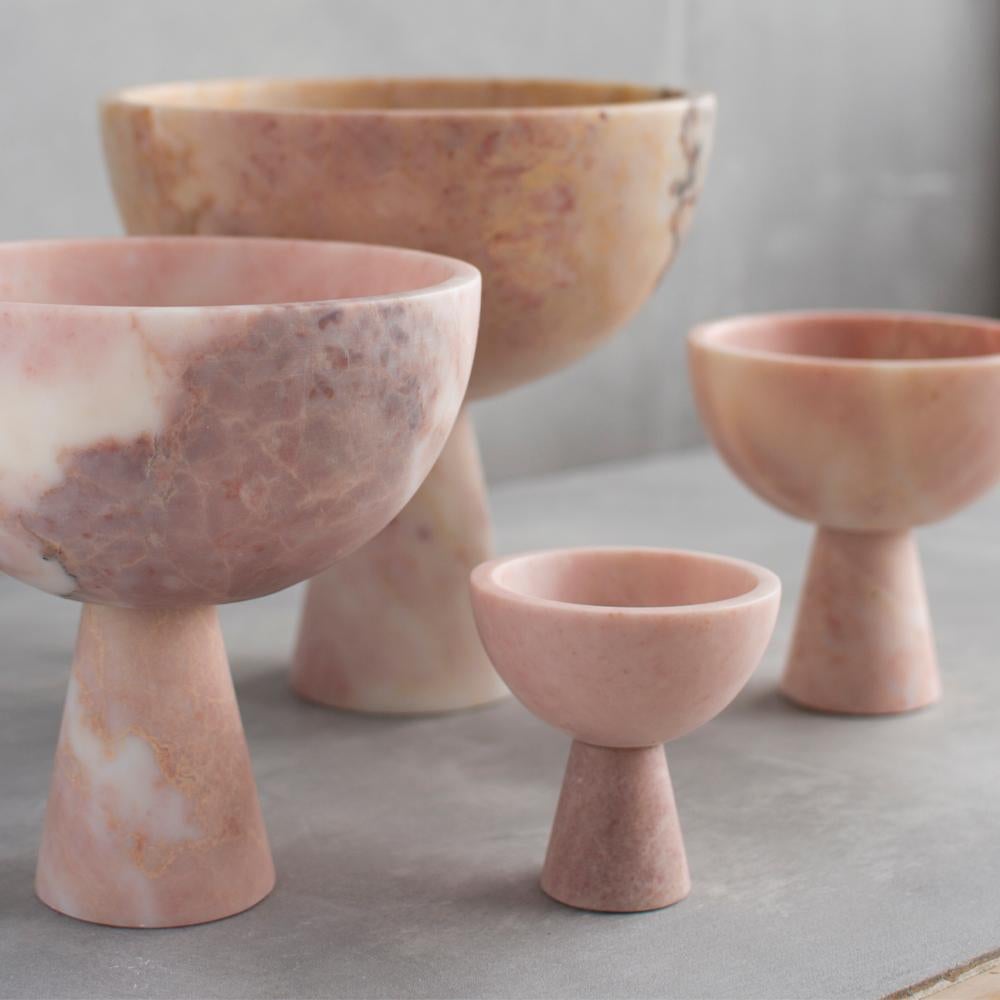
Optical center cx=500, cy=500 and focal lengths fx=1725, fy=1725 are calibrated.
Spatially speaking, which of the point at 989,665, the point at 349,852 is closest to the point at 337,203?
the point at 349,852

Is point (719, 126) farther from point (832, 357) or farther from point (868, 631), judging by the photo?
point (868, 631)

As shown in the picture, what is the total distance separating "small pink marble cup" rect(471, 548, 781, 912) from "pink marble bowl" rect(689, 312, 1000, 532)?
246mm

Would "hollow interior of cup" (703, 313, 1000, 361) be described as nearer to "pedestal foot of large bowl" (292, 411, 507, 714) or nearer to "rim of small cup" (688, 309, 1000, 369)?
"rim of small cup" (688, 309, 1000, 369)

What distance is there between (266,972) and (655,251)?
674 millimetres

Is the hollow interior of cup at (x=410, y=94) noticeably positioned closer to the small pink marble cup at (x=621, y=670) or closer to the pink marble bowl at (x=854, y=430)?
the pink marble bowl at (x=854, y=430)

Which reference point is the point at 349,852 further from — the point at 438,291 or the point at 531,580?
the point at 438,291

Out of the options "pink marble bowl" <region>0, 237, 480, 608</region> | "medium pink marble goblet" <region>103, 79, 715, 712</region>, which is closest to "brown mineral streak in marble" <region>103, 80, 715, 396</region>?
"medium pink marble goblet" <region>103, 79, 715, 712</region>

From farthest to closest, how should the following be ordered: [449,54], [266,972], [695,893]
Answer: [449,54], [695,893], [266,972]

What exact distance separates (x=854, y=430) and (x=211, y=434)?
0.59m

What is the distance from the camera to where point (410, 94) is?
5.43 ft

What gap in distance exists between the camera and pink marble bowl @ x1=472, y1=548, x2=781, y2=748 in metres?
0.99

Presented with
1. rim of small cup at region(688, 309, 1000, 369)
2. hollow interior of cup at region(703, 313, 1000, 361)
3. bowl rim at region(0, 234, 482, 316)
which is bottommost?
hollow interior of cup at region(703, 313, 1000, 361)

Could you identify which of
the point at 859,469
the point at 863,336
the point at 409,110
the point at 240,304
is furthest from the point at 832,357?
the point at 240,304

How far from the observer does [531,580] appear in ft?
3.67
